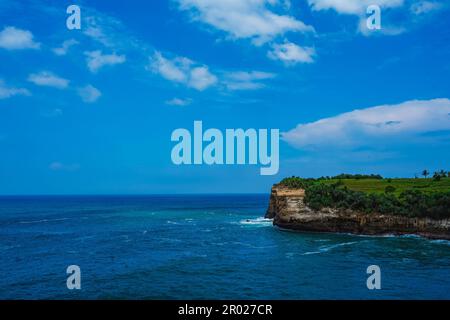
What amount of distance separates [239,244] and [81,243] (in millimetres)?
29659

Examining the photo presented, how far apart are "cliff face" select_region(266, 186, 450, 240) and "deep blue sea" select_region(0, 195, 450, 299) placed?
3.57m

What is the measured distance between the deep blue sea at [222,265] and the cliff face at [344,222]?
11.7 feet

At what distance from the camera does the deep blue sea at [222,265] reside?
1559 inches

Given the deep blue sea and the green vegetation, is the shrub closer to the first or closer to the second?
the green vegetation

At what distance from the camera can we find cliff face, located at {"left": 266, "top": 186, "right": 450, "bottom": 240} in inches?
2803

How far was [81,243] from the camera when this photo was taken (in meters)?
71.2

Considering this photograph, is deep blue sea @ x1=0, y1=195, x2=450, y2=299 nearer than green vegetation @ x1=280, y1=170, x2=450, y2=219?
Yes

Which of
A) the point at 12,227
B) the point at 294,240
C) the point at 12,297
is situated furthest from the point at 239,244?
the point at 12,227

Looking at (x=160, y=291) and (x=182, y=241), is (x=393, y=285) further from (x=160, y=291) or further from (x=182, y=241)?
(x=182, y=241)
